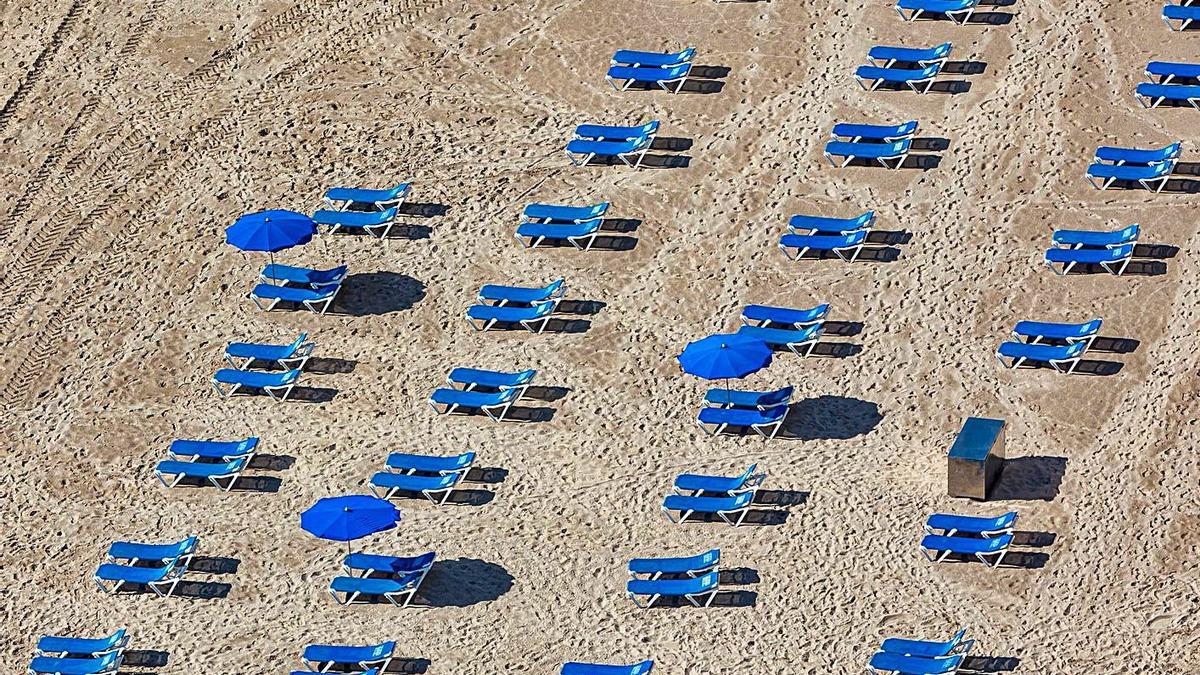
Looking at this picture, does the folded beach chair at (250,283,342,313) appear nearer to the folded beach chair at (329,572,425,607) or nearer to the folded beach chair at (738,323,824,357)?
the folded beach chair at (329,572,425,607)

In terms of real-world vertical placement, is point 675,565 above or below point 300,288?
below

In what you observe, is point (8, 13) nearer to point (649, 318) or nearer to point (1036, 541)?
point (649, 318)

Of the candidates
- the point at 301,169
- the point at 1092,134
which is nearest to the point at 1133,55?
the point at 1092,134

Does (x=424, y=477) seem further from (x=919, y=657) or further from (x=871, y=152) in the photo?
(x=871, y=152)

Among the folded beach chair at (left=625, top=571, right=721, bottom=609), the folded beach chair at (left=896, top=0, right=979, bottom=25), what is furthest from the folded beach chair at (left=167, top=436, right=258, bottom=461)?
the folded beach chair at (left=896, top=0, right=979, bottom=25)

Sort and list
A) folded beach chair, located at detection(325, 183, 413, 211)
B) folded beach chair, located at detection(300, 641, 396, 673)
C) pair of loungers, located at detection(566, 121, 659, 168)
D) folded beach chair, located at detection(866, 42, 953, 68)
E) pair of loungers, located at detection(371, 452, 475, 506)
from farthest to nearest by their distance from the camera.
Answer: folded beach chair, located at detection(866, 42, 953, 68), pair of loungers, located at detection(566, 121, 659, 168), folded beach chair, located at detection(325, 183, 413, 211), pair of loungers, located at detection(371, 452, 475, 506), folded beach chair, located at detection(300, 641, 396, 673)

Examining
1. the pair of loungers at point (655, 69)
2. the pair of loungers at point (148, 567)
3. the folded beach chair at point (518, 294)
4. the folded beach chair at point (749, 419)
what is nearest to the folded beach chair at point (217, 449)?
the pair of loungers at point (148, 567)

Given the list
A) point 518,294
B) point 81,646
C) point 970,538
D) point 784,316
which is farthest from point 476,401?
point 970,538
